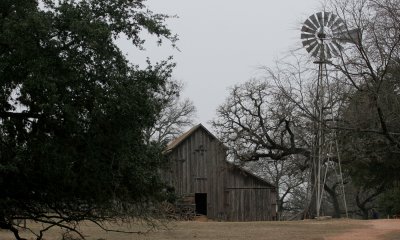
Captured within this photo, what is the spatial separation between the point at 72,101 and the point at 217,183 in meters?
33.0

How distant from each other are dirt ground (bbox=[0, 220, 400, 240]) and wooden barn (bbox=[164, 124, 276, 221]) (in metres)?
16.9

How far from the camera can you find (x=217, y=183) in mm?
45156

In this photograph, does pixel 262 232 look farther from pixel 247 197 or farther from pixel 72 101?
pixel 247 197

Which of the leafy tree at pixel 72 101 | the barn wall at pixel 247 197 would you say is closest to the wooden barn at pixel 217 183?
the barn wall at pixel 247 197

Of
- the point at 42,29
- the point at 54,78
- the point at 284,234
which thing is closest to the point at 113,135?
the point at 54,78

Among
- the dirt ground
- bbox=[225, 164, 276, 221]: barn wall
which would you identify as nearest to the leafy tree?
the dirt ground

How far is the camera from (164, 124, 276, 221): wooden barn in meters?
44.7

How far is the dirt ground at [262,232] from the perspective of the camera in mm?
21641

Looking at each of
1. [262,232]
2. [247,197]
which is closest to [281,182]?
[247,197]

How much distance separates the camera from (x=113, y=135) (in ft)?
43.2

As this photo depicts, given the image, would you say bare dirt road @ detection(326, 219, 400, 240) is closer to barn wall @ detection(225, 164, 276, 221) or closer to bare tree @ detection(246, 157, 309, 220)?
barn wall @ detection(225, 164, 276, 221)

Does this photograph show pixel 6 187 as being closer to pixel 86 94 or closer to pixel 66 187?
pixel 66 187

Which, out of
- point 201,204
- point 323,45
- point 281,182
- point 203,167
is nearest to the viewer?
point 323,45

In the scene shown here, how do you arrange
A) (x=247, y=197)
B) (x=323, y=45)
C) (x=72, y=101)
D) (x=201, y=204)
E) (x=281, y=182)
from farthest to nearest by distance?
(x=281, y=182) → (x=201, y=204) → (x=247, y=197) → (x=323, y=45) → (x=72, y=101)
